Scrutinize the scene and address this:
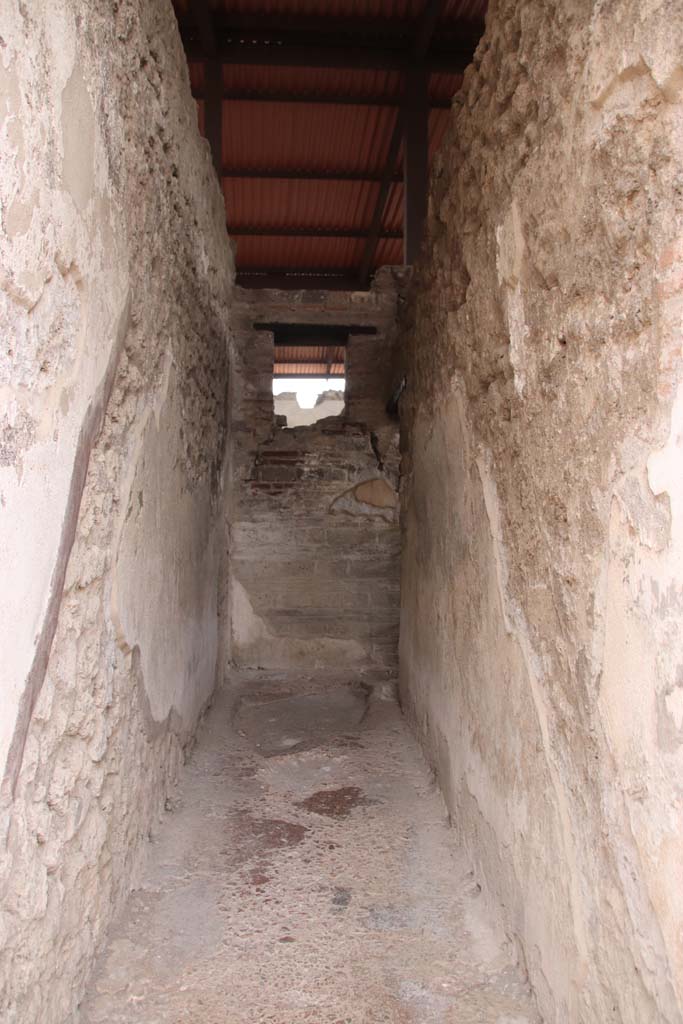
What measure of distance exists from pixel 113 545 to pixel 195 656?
1.42 meters

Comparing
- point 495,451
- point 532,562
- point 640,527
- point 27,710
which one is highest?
point 495,451

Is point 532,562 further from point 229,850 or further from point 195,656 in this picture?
point 195,656

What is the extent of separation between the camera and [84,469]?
161 centimetres

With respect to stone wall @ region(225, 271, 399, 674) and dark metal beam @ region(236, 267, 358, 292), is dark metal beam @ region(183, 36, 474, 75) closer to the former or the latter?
stone wall @ region(225, 271, 399, 674)

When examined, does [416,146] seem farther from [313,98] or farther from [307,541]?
[307,541]

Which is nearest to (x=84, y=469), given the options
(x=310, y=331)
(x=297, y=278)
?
(x=310, y=331)

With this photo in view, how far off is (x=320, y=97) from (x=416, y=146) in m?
1.05

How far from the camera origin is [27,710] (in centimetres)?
132

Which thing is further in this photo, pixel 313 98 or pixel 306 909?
pixel 313 98

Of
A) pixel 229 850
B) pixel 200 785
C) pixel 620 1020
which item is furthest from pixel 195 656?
pixel 620 1020

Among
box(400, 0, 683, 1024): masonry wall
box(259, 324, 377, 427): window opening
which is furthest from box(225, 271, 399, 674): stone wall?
box(259, 324, 377, 427): window opening

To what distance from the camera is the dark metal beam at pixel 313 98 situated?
6957 millimetres

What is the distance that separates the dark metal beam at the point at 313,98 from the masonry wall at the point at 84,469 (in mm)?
4769

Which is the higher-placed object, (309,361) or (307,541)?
(309,361)
